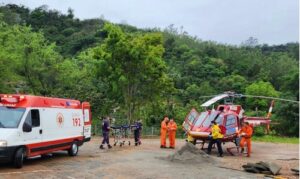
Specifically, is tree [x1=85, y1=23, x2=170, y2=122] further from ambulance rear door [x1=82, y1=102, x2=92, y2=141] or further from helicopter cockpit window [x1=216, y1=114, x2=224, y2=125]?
ambulance rear door [x1=82, y1=102, x2=92, y2=141]

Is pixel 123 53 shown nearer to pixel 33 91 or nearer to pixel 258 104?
pixel 33 91

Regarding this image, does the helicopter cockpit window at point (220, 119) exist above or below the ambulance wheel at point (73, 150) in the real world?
above

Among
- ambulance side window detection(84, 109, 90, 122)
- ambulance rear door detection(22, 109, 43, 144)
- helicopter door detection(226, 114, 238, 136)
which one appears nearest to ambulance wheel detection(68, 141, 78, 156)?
ambulance side window detection(84, 109, 90, 122)

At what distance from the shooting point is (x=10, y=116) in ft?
47.3

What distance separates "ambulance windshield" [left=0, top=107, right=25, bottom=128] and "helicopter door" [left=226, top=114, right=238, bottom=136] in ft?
39.1

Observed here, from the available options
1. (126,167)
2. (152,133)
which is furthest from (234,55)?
(126,167)

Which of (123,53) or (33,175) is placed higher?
(123,53)

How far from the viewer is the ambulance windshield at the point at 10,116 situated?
1412 cm

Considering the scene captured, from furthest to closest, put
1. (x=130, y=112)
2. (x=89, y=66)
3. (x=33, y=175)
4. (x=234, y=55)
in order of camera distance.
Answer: (x=234, y=55), (x=89, y=66), (x=130, y=112), (x=33, y=175)

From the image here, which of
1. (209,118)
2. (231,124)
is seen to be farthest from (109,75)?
(231,124)

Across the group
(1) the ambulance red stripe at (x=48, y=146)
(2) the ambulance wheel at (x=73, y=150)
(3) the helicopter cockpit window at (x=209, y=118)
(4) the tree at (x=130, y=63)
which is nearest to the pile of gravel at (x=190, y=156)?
(2) the ambulance wheel at (x=73, y=150)

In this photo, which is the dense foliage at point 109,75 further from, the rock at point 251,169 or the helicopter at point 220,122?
the rock at point 251,169

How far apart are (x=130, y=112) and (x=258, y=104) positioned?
24776 mm

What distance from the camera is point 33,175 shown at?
42.2ft
